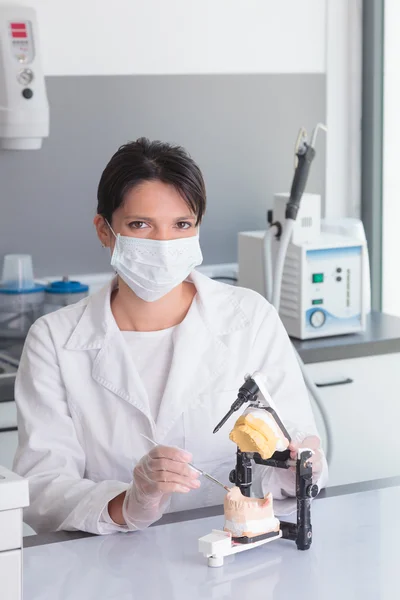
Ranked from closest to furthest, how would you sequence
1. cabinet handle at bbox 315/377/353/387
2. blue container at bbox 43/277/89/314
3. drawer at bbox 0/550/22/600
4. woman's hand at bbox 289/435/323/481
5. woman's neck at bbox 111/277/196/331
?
drawer at bbox 0/550/22/600 → woman's hand at bbox 289/435/323/481 → woman's neck at bbox 111/277/196/331 → cabinet handle at bbox 315/377/353/387 → blue container at bbox 43/277/89/314

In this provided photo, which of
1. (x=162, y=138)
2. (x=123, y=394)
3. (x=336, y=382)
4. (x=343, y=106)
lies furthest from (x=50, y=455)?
(x=343, y=106)

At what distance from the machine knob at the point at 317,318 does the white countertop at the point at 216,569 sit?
1.24 m

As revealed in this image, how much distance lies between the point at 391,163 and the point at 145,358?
1.86 m

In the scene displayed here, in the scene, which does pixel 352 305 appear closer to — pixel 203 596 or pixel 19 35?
pixel 19 35

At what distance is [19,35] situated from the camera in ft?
9.25

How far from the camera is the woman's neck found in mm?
1982

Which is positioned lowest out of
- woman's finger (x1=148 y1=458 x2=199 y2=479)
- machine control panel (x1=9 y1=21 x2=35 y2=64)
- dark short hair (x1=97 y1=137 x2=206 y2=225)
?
woman's finger (x1=148 y1=458 x2=199 y2=479)

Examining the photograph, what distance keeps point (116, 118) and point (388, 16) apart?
105 centimetres

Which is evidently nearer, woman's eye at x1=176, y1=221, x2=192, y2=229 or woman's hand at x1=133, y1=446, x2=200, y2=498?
woman's hand at x1=133, y1=446, x2=200, y2=498

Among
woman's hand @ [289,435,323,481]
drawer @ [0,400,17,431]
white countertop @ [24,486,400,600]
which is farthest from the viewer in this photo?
drawer @ [0,400,17,431]

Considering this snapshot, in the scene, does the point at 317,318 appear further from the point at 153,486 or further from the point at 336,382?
the point at 153,486

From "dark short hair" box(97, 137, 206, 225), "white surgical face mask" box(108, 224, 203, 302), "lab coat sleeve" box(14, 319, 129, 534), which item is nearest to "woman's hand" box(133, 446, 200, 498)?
"lab coat sleeve" box(14, 319, 129, 534)

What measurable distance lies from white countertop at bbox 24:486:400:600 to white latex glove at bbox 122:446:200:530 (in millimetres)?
32

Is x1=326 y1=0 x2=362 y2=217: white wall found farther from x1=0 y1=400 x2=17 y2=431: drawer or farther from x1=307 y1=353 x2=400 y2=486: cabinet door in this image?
x1=0 y1=400 x2=17 y2=431: drawer
